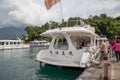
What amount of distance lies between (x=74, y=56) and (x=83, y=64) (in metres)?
2.29

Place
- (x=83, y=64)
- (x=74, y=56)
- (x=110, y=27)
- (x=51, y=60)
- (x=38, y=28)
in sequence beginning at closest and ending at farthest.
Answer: (x=83, y=64) → (x=74, y=56) → (x=51, y=60) → (x=110, y=27) → (x=38, y=28)

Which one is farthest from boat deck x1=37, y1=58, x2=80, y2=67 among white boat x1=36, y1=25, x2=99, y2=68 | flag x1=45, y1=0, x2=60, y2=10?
flag x1=45, y1=0, x2=60, y2=10

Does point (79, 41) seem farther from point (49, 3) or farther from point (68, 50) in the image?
point (49, 3)

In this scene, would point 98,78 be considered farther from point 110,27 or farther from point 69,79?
point 110,27

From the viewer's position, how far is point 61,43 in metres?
23.1

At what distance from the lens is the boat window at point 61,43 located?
74.3 feet

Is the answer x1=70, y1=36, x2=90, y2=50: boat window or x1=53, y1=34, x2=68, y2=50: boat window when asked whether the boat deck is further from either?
x1=70, y1=36, x2=90, y2=50: boat window

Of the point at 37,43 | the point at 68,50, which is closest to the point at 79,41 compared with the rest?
the point at 68,50

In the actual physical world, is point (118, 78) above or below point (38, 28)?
below

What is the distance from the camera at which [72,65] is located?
2020 cm

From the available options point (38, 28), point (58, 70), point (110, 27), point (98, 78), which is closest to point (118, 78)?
point (98, 78)

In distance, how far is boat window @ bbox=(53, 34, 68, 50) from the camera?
22.6m

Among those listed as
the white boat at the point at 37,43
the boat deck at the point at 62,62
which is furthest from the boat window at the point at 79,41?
the white boat at the point at 37,43

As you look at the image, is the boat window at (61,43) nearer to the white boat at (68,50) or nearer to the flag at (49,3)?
the white boat at (68,50)
